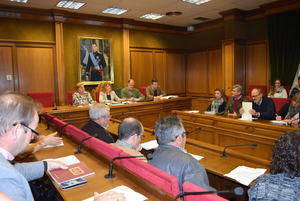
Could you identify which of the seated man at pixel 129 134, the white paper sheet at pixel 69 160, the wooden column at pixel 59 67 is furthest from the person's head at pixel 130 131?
the wooden column at pixel 59 67

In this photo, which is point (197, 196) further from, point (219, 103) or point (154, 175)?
point (219, 103)

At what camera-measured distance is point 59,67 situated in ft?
21.3

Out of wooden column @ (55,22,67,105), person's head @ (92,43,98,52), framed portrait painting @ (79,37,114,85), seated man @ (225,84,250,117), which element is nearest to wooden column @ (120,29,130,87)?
framed portrait painting @ (79,37,114,85)

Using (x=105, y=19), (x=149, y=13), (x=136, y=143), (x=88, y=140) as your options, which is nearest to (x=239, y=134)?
(x=136, y=143)

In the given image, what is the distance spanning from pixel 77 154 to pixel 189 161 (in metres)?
1.10

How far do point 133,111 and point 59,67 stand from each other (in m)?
2.66

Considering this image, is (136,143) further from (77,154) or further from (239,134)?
(239,134)

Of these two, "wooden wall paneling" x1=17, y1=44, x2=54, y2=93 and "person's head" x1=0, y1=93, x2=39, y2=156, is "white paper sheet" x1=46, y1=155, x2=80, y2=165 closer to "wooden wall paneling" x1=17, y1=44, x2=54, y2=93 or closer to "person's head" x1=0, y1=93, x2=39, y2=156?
"person's head" x1=0, y1=93, x2=39, y2=156

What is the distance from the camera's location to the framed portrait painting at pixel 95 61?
22.6ft

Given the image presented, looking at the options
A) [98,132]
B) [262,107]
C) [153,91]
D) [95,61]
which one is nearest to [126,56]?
[95,61]

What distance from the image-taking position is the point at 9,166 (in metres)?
0.91

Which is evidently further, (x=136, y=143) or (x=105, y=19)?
(x=105, y=19)

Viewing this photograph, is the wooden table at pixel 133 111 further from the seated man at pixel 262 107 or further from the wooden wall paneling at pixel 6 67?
the seated man at pixel 262 107

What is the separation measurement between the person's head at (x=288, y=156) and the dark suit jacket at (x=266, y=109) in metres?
2.69
